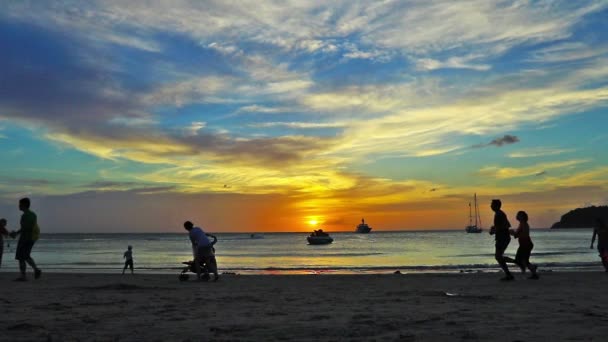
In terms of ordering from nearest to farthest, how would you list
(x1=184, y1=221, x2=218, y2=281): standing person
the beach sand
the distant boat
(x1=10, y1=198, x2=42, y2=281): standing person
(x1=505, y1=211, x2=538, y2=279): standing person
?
the beach sand
(x1=10, y1=198, x2=42, y2=281): standing person
(x1=505, y1=211, x2=538, y2=279): standing person
(x1=184, y1=221, x2=218, y2=281): standing person
the distant boat

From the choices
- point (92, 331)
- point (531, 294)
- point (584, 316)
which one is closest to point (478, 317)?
point (584, 316)

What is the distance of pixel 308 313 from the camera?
8539 millimetres

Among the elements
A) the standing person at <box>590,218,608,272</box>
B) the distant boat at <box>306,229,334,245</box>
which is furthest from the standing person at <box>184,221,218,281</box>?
the distant boat at <box>306,229,334,245</box>

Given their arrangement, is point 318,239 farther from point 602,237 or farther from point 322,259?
point 602,237

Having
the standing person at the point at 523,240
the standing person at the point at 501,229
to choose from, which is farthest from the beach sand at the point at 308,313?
the standing person at the point at 523,240

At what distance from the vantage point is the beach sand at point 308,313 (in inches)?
261

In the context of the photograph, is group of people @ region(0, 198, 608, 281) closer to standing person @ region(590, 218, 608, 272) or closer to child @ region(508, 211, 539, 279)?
child @ region(508, 211, 539, 279)

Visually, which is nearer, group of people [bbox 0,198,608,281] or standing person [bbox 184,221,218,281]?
group of people [bbox 0,198,608,281]

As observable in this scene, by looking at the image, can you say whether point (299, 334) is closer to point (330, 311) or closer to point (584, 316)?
point (330, 311)

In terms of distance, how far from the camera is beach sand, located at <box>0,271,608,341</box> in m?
6.64

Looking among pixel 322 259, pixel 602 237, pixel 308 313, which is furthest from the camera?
pixel 322 259

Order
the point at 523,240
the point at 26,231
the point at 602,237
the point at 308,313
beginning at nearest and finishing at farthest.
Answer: the point at 308,313 < the point at 26,231 < the point at 523,240 < the point at 602,237

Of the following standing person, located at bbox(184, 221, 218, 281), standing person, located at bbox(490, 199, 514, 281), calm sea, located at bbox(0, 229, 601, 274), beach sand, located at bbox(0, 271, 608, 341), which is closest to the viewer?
beach sand, located at bbox(0, 271, 608, 341)

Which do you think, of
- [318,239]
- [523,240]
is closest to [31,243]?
[523,240]
